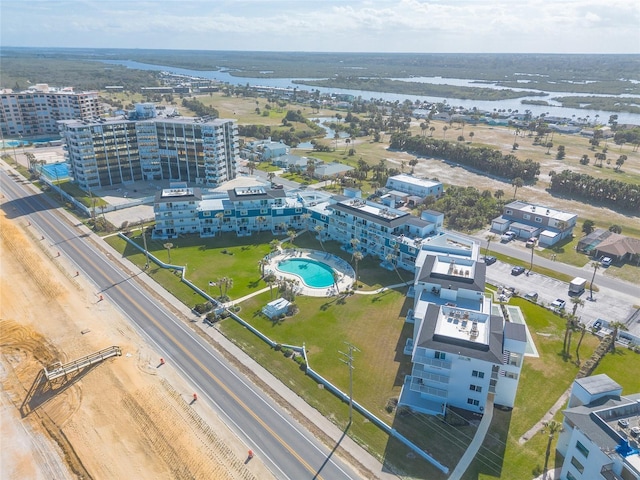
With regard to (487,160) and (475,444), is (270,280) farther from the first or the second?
(487,160)

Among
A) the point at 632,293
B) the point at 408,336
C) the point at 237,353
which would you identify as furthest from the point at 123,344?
the point at 632,293

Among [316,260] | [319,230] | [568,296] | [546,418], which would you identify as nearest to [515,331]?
[546,418]

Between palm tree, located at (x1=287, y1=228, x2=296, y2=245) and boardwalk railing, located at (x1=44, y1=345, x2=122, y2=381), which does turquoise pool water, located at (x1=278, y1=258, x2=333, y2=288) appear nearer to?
palm tree, located at (x1=287, y1=228, x2=296, y2=245)

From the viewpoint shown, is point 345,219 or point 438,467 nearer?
point 438,467

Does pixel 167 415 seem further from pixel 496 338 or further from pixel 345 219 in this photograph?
pixel 345 219

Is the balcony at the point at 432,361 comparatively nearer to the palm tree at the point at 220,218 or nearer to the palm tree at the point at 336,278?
the palm tree at the point at 336,278

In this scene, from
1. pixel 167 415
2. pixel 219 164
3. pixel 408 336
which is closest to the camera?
pixel 167 415
